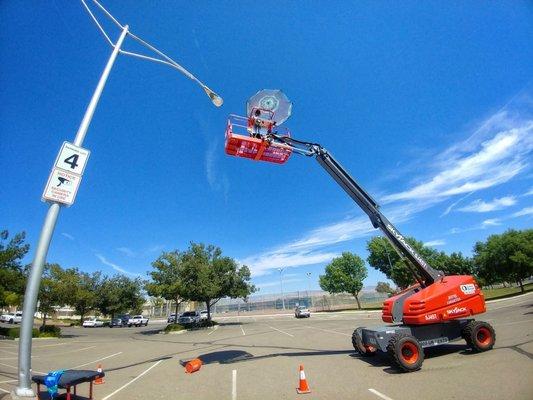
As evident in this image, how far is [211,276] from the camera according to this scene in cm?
3603

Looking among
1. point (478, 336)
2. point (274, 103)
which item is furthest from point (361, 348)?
point (274, 103)

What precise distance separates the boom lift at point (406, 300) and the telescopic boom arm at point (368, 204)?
1.3 inches

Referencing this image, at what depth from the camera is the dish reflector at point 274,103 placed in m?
10.1

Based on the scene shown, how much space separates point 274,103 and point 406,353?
8.54 meters

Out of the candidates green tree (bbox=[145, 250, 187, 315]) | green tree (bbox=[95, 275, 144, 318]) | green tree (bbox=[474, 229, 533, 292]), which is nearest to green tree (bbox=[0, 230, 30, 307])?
green tree (bbox=[145, 250, 187, 315])

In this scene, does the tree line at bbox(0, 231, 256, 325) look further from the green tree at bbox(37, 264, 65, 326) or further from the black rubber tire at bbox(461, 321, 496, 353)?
the black rubber tire at bbox(461, 321, 496, 353)

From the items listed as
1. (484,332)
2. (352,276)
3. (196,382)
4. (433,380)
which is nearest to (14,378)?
(196,382)

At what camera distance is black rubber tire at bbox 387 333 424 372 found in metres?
8.56

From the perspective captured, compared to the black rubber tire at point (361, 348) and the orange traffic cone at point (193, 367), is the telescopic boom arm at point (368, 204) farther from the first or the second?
the orange traffic cone at point (193, 367)

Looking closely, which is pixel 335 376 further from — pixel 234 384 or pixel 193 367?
pixel 193 367

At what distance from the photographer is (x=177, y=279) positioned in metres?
35.1

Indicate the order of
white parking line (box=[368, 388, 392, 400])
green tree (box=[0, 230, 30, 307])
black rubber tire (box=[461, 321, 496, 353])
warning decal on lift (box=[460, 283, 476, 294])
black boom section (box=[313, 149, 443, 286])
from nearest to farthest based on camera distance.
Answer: white parking line (box=[368, 388, 392, 400]) < black rubber tire (box=[461, 321, 496, 353]) < warning decal on lift (box=[460, 283, 476, 294]) < black boom section (box=[313, 149, 443, 286]) < green tree (box=[0, 230, 30, 307])

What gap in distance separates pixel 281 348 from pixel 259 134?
1079cm

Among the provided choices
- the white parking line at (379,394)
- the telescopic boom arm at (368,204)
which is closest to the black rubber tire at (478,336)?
the telescopic boom arm at (368,204)
